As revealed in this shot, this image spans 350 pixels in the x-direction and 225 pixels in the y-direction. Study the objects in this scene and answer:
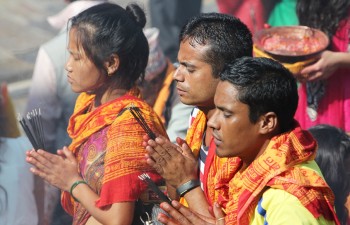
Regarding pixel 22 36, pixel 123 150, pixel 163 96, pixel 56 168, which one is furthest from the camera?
pixel 22 36

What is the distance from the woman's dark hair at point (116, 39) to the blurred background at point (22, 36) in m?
3.37

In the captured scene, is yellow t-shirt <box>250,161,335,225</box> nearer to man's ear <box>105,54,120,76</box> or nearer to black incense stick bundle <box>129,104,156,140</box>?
black incense stick bundle <box>129,104,156,140</box>

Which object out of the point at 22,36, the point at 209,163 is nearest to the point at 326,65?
the point at 209,163

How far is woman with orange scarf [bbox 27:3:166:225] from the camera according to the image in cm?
358

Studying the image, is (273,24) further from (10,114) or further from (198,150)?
(198,150)

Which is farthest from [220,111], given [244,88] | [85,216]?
[85,216]

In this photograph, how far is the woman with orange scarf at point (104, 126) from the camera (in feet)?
11.7

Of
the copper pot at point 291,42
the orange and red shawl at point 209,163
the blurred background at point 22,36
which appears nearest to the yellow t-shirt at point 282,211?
the orange and red shawl at point 209,163

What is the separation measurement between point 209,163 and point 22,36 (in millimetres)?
5848

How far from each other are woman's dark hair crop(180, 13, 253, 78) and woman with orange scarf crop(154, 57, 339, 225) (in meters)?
0.29

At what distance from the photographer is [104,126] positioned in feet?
12.2

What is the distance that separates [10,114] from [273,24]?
1.77 meters

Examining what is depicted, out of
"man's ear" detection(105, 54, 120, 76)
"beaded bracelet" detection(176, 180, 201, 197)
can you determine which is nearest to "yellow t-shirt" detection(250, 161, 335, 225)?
"beaded bracelet" detection(176, 180, 201, 197)

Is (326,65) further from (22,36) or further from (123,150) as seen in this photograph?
(22,36)
